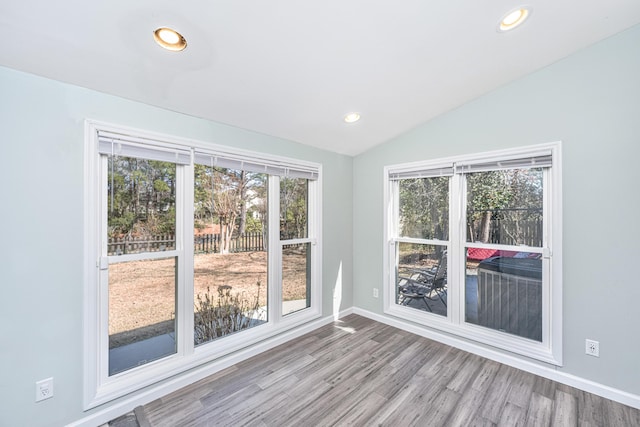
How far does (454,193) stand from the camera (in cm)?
302

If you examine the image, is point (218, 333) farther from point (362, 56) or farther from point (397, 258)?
point (362, 56)

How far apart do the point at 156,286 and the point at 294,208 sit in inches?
62.9

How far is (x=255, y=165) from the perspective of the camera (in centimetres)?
278

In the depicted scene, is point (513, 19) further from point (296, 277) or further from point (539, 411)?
point (296, 277)

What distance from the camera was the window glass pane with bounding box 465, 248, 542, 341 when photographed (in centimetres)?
257

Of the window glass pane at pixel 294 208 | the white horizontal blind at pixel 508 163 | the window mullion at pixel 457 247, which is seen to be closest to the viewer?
the white horizontal blind at pixel 508 163

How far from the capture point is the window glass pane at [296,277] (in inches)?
126

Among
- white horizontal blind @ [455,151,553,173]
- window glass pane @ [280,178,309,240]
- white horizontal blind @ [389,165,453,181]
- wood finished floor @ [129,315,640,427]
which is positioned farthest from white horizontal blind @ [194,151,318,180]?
wood finished floor @ [129,315,640,427]

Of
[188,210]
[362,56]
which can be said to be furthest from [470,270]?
[188,210]

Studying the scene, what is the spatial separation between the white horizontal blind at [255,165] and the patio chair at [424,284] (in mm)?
1744

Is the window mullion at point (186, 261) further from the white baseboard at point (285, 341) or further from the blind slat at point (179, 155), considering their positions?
the white baseboard at point (285, 341)

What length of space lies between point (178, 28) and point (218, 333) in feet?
8.09

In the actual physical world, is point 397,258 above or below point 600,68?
below

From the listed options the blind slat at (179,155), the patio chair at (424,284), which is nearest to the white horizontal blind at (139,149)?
the blind slat at (179,155)
